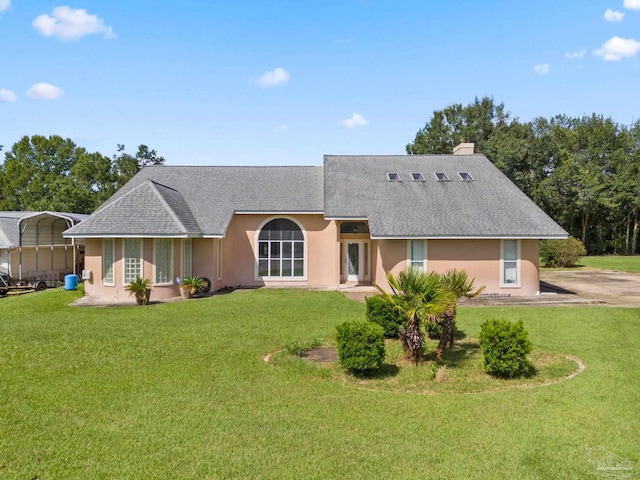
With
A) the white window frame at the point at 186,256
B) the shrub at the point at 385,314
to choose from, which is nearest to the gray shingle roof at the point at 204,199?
the white window frame at the point at 186,256

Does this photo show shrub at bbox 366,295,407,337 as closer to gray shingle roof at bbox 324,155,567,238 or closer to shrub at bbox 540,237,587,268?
gray shingle roof at bbox 324,155,567,238

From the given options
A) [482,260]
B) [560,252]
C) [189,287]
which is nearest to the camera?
[189,287]

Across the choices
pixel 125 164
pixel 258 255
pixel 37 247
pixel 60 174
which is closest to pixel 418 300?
pixel 258 255

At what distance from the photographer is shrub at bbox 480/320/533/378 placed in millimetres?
8491

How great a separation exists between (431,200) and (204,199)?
11582mm

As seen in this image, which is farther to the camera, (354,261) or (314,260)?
(354,261)

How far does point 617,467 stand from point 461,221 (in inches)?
614

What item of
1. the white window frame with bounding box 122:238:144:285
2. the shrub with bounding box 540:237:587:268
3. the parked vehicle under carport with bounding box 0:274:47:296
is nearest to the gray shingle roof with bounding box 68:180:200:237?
the white window frame with bounding box 122:238:144:285

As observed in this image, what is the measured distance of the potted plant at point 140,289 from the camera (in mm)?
16766

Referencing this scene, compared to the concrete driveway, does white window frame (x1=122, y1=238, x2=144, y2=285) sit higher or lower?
higher

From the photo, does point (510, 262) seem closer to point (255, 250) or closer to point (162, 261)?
point (255, 250)

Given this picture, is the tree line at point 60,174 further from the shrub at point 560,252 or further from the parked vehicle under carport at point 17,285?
the shrub at point 560,252

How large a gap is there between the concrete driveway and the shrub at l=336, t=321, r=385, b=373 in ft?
43.5

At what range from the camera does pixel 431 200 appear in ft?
71.8
